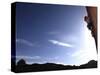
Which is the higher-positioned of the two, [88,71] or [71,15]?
[71,15]

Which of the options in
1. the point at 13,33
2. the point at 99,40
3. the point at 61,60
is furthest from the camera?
the point at 99,40

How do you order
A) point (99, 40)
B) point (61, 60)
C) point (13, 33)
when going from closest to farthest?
1. point (13, 33)
2. point (61, 60)
3. point (99, 40)

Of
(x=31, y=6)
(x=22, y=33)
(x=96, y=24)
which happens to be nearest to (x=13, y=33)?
(x=22, y=33)

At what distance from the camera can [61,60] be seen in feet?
13.7

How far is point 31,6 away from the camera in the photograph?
3.96 meters

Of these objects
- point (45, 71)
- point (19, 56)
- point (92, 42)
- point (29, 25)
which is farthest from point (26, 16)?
point (92, 42)

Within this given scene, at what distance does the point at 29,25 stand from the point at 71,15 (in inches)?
26.7

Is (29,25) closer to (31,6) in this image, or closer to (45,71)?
(31,6)

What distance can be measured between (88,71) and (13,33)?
1275 millimetres

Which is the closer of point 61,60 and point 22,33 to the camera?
point 22,33

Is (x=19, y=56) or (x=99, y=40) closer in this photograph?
(x=19, y=56)

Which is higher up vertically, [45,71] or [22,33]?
[22,33]

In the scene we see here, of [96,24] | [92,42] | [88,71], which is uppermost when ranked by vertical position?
[96,24]

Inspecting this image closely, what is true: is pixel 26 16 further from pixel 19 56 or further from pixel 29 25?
pixel 19 56
